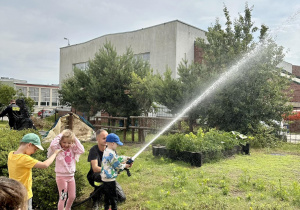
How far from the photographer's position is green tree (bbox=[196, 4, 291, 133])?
12.8 meters

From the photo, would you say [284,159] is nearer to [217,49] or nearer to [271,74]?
[271,74]

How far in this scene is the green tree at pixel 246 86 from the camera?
1277cm

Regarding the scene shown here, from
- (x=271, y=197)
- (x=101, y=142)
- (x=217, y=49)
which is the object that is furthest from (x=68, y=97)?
(x=271, y=197)

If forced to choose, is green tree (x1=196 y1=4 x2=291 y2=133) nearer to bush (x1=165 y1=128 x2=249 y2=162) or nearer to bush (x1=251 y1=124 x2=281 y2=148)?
bush (x1=251 y1=124 x2=281 y2=148)

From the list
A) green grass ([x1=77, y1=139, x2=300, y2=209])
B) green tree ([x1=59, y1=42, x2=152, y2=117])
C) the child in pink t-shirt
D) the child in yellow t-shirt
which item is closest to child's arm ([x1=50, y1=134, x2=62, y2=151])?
the child in pink t-shirt

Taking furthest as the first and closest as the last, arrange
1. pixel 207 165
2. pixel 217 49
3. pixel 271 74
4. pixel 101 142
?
pixel 217 49, pixel 271 74, pixel 207 165, pixel 101 142

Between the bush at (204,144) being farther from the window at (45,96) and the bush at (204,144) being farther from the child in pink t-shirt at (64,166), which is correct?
the window at (45,96)

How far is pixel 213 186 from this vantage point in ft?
19.2

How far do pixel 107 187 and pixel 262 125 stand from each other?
35.5 feet

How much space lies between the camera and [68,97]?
19.7 m

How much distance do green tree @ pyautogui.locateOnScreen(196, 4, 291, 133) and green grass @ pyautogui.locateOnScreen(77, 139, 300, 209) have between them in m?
4.57

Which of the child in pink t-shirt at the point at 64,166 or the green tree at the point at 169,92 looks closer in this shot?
the child in pink t-shirt at the point at 64,166

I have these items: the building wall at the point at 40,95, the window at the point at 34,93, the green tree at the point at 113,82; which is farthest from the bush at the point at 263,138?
the window at the point at 34,93

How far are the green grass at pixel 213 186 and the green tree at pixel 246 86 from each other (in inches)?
180
